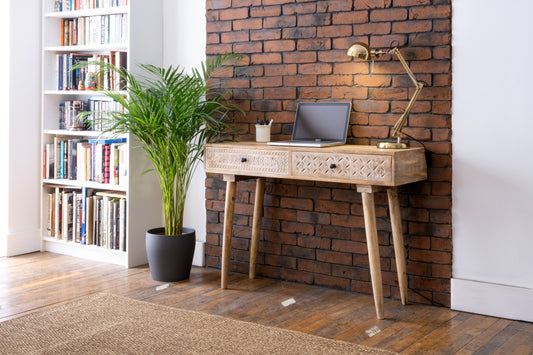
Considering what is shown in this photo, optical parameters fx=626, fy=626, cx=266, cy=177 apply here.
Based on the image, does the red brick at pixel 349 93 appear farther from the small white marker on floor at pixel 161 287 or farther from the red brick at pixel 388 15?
the small white marker on floor at pixel 161 287

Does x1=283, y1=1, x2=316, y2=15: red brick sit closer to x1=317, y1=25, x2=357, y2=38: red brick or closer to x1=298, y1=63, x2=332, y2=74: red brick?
x1=317, y1=25, x2=357, y2=38: red brick

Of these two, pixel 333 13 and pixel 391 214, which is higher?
pixel 333 13

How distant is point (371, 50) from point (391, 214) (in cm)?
94

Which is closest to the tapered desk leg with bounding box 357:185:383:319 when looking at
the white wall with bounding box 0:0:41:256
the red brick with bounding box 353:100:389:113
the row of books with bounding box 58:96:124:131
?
the red brick with bounding box 353:100:389:113

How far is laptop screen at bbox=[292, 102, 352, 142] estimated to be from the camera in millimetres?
3574

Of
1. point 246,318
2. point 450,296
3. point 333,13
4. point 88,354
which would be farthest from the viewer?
point 333,13

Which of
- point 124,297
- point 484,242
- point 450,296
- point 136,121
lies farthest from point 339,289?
point 136,121

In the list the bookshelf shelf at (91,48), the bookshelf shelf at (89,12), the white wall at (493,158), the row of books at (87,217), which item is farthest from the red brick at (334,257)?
the bookshelf shelf at (89,12)

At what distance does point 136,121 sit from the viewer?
149 inches

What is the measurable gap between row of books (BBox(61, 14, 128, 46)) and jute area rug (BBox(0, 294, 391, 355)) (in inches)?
76.5

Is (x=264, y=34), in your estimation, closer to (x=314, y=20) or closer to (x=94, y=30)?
(x=314, y=20)

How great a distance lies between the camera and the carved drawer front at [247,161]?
3363mm

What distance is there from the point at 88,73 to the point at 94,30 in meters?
0.30

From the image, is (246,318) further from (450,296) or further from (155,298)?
(450,296)
